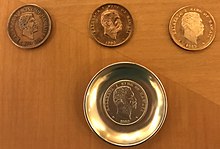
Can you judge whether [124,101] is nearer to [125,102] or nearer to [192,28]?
[125,102]

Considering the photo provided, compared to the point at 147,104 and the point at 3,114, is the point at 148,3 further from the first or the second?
the point at 3,114

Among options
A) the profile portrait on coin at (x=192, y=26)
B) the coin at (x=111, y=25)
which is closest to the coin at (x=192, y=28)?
the profile portrait on coin at (x=192, y=26)

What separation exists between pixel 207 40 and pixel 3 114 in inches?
30.3

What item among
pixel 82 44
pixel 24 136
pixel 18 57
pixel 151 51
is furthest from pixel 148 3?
pixel 24 136

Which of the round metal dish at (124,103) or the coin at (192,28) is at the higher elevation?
the coin at (192,28)

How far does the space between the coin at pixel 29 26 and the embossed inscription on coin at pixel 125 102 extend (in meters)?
0.32

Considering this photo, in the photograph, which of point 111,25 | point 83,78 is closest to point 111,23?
point 111,25

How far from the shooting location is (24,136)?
3.05 ft

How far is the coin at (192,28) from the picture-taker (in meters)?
0.93

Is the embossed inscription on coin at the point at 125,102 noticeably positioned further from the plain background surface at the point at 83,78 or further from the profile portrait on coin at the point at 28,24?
the profile portrait on coin at the point at 28,24

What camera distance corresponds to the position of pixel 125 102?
91 cm

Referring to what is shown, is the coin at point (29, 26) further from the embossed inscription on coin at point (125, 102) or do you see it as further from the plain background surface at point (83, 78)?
the embossed inscription on coin at point (125, 102)

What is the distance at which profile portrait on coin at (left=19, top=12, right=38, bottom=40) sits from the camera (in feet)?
3.18

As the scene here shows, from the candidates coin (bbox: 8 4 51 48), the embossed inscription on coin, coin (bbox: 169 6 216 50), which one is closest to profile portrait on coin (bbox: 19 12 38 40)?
coin (bbox: 8 4 51 48)
